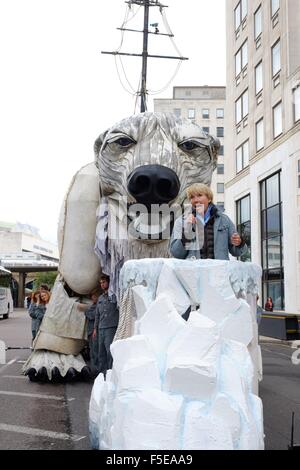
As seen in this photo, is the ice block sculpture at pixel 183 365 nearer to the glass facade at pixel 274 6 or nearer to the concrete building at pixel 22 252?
the glass facade at pixel 274 6

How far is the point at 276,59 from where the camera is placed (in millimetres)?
21234

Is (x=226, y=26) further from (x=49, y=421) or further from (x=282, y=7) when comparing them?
(x=49, y=421)

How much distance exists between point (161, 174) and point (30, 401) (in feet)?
8.90

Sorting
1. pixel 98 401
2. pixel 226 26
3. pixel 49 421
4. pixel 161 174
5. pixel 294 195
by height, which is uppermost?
pixel 226 26

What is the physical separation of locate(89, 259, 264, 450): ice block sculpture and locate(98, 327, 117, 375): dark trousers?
7.67ft

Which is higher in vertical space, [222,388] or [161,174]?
[161,174]

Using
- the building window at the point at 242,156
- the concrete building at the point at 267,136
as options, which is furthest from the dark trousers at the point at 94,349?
the building window at the point at 242,156

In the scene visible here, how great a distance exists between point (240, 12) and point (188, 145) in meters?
23.8

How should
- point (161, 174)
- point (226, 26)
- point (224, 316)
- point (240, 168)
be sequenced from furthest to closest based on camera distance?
point (226, 26) → point (240, 168) → point (161, 174) → point (224, 316)

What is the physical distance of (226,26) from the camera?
27.9m

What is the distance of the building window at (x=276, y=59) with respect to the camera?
68.7 ft

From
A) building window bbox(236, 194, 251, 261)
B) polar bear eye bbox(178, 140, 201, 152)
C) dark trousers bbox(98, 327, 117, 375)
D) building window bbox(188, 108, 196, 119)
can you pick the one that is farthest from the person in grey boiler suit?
building window bbox(188, 108, 196, 119)

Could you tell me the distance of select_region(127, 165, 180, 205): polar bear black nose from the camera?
3832 millimetres
